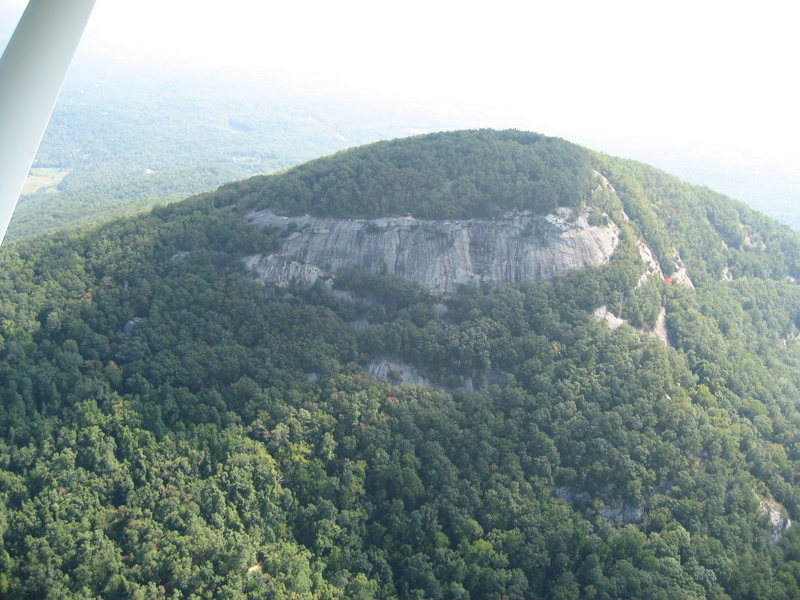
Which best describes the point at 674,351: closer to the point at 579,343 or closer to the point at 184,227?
the point at 579,343

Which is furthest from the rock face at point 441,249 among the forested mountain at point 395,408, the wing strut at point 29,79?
the wing strut at point 29,79

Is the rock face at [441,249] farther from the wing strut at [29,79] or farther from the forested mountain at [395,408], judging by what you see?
the wing strut at [29,79]

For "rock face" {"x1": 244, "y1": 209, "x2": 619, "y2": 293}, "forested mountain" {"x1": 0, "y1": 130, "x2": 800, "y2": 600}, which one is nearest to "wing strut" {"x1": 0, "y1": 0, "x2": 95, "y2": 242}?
"forested mountain" {"x1": 0, "y1": 130, "x2": 800, "y2": 600}

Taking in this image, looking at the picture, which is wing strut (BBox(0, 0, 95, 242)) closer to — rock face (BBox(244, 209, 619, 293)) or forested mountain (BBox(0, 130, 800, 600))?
forested mountain (BBox(0, 130, 800, 600))

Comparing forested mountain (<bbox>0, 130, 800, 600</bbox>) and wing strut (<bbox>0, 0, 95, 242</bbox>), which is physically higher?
wing strut (<bbox>0, 0, 95, 242</bbox>)

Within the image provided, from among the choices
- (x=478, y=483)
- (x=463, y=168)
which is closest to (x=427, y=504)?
(x=478, y=483)

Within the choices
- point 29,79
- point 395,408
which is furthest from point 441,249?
point 29,79
